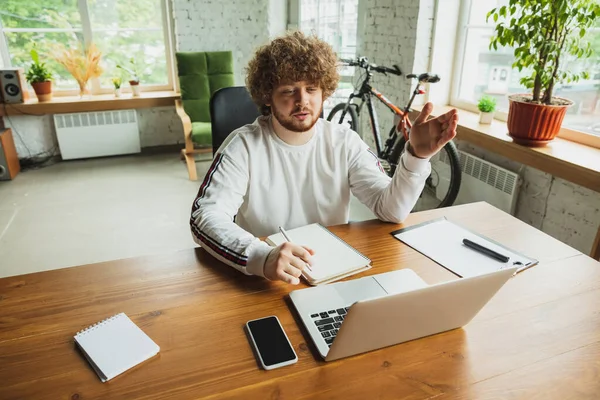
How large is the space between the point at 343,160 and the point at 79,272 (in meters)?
0.85

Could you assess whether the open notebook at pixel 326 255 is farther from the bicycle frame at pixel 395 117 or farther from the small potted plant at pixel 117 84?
the small potted plant at pixel 117 84

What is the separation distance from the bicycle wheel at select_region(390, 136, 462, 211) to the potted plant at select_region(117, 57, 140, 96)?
9.16 feet

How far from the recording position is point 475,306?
0.82 meters

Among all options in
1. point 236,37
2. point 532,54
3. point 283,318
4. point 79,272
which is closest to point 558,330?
point 283,318

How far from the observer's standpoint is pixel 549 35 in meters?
2.02

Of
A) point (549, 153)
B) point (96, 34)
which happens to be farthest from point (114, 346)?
point (96, 34)

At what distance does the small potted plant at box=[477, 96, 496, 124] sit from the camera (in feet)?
8.55

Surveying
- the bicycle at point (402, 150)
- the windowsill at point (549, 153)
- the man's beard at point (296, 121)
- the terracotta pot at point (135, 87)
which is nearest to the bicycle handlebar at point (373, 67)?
the bicycle at point (402, 150)

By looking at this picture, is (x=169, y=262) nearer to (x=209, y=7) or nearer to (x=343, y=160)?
(x=343, y=160)

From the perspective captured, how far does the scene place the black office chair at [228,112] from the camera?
6.07 feet

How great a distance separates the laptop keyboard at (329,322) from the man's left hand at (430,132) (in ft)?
1.79

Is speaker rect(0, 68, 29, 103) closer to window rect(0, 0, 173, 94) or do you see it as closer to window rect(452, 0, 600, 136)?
window rect(0, 0, 173, 94)

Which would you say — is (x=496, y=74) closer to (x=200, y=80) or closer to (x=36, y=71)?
(x=200, y=80)

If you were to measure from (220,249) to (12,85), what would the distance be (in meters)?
3.88
